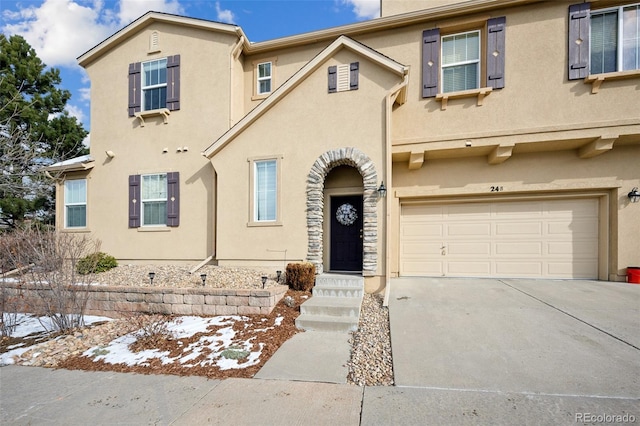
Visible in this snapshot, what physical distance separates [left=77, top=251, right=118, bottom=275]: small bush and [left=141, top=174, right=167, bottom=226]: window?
1.38 meters

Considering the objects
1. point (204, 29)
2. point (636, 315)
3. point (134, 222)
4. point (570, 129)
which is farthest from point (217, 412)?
point (204, 29)

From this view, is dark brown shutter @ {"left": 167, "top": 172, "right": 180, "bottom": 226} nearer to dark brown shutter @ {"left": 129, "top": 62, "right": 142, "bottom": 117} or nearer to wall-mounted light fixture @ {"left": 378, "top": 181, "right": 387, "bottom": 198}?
dark brown shutter @ {"left": 129, "top": 62, "right": 142, "bottom": 117}

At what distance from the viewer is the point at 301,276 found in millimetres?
6039

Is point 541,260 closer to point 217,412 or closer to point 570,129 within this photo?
point 570,129

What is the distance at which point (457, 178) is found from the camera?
25.6ft

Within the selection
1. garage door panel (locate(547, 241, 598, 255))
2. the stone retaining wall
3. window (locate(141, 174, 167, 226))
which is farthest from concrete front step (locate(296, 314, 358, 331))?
window (locate(141, 174, 167, 226))

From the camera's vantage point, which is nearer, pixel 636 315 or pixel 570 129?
pixel 636 315

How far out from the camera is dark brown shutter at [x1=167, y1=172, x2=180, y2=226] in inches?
341

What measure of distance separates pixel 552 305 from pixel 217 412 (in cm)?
595

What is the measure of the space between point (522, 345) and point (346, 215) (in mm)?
4566

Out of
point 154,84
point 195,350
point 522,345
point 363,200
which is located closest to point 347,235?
point 363,200

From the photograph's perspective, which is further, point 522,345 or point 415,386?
point 522,345

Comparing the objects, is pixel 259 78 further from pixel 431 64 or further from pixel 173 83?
pixel 431 64

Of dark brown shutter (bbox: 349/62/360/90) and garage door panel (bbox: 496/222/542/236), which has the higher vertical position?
dark brown shutter (bbox: 349/62/360/90)
